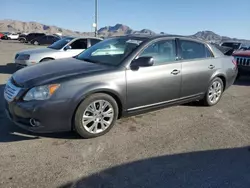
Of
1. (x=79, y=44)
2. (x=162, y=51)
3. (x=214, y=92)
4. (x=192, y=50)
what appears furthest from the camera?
(x=79, y=44)

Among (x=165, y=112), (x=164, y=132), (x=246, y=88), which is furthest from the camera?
(x=246, y=88)

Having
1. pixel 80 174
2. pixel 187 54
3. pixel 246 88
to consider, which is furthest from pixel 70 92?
pixel 246 88

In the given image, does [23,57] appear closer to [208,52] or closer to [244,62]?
[208,52]

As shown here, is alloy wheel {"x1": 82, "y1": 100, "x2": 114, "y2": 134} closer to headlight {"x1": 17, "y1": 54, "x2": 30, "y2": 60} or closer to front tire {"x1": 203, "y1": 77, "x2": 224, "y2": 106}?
front tire {"x1": 203, "y1": 77, "x2": 224, "y2": 106}

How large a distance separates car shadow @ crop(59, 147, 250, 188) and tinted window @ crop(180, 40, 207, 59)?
2.20 metres

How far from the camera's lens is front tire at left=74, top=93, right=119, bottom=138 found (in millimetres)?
3861

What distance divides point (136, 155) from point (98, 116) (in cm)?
90

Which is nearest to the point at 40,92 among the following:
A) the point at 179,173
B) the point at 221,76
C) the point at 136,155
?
the point at 136,155

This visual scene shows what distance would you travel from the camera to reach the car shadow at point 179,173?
2.92 meters

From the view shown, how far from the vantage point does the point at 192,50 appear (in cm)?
533

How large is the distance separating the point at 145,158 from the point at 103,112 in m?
1.03

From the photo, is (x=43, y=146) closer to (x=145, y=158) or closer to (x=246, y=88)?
(x=145, y=158)

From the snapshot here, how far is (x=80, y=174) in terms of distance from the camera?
307cm

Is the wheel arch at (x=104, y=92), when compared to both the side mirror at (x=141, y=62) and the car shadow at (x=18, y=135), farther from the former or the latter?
the side mirror at (x=141, y=62)
